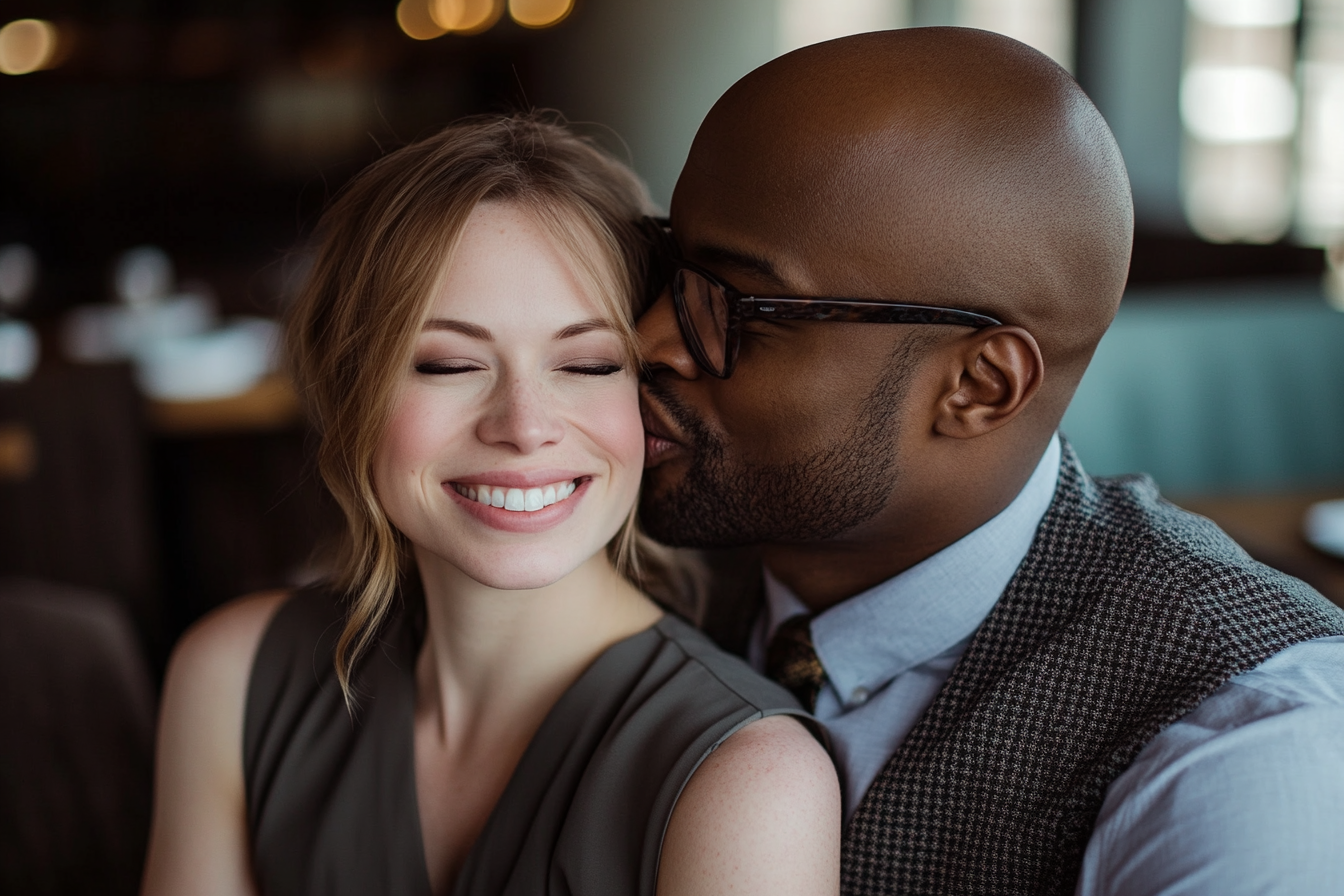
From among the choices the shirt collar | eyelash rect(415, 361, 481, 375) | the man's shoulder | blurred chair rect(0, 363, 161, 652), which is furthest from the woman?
blurred chair rect(0, 363, 161, 652)

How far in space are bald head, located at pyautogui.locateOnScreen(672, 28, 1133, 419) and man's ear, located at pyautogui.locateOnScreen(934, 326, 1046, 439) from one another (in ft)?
0.08

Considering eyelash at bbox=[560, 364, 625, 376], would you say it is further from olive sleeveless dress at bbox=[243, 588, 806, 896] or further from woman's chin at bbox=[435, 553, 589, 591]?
olive sleeveless dress at bbox=[243, 588, 806, 896]

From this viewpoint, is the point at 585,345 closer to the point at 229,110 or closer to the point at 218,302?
the point at 218,302

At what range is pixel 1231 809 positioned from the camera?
0.92 meters

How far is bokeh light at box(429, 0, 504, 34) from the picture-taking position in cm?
542

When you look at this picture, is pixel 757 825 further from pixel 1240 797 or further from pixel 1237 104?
pixel 1237 104

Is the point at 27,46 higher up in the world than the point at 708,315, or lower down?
higher up

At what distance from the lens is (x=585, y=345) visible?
3.92 ft

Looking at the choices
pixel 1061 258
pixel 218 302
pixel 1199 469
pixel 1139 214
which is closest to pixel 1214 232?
pixel 1139 214

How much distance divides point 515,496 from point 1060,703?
57cm

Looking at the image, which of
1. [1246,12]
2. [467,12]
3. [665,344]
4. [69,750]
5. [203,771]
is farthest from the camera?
[1246,12]

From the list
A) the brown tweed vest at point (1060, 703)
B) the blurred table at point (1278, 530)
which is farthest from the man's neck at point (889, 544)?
the blurred table at point (1278, 530)

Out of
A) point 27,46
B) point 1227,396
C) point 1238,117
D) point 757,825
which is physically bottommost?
point 1227,396

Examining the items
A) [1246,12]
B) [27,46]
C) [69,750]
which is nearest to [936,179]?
[69,750]
